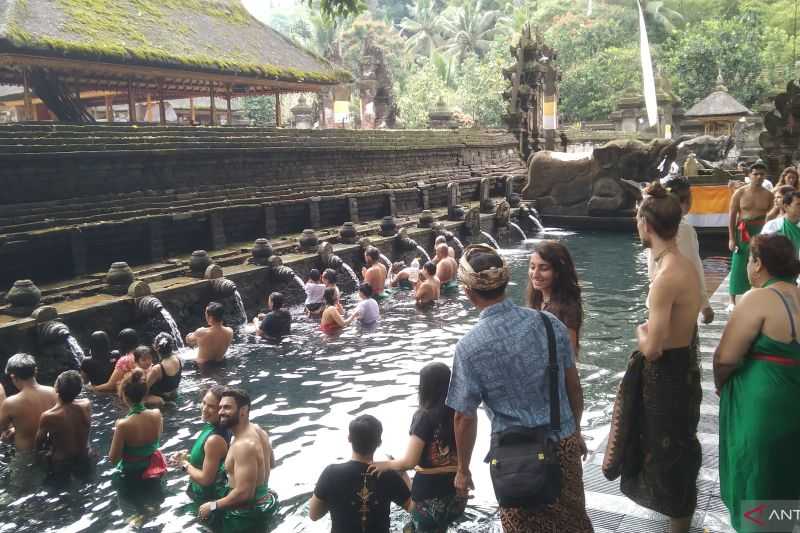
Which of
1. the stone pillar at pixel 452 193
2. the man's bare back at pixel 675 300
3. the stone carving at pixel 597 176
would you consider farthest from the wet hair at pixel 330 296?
the stone carving at pixel 597 176

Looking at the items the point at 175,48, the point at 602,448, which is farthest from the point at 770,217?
the point at 175,48

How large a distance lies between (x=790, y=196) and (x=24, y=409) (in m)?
7.93

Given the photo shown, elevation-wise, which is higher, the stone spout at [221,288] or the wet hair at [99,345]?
the stone spout at [221,288]

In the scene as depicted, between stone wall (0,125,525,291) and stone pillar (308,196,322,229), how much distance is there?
→ 0.02m

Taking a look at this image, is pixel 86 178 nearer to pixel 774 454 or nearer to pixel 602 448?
pixel 602 448

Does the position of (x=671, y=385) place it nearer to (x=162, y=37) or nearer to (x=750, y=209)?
(x=750, y=209)

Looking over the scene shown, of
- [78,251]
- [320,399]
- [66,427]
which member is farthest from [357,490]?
[78,251]

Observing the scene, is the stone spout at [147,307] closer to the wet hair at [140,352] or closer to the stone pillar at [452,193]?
the wet hair at [140,352]

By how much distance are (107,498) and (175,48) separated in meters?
14.4

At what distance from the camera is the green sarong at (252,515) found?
4.97m

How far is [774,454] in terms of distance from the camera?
335 centimetres

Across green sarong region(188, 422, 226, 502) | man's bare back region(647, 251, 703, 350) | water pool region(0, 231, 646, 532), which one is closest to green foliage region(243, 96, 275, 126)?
water pool region(0, 231, 646, 532)

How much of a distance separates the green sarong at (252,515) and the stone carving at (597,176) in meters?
17.9

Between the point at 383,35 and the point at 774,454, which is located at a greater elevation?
the point at 383,35
